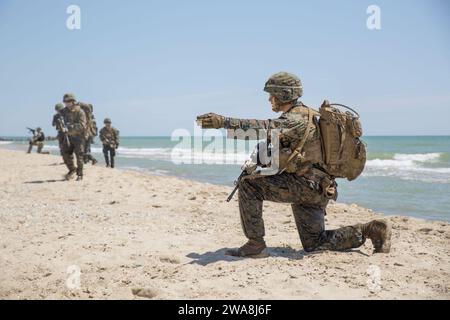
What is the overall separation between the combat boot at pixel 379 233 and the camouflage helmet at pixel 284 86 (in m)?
1.58

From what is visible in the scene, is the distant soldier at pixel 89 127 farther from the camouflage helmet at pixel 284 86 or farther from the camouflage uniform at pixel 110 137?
the camouflage helmet at pixel 284 86

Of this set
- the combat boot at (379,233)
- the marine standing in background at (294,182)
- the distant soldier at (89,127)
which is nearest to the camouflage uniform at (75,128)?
the distant soldier at (89,127)

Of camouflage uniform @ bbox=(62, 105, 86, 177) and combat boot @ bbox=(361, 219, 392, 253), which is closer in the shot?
combat boot @ bbox=(361, 219, 392, 253)

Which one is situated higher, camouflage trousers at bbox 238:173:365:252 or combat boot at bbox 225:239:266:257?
camouflage trousers at bbox 238:173:365:252

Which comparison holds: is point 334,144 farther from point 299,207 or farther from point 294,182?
point 299,207

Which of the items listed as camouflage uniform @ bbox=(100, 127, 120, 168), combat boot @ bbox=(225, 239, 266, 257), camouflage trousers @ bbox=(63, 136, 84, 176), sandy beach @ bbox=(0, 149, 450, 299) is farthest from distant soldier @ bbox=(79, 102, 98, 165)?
combat boot @ bbox=(225, 239, 266, 257)

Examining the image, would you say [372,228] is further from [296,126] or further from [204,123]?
[204,123]

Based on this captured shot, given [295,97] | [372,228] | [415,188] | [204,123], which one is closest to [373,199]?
[415,188]

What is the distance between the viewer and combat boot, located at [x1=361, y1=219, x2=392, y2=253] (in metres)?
4.68

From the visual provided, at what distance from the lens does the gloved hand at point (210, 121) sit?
165 inches

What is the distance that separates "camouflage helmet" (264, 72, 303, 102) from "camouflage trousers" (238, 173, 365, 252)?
792mm

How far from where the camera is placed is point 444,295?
3.59 meters

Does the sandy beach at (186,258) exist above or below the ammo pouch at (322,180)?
below

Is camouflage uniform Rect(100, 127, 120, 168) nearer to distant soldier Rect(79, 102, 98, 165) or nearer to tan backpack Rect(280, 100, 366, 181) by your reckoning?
distant soldier Rect(79, 102, 98, 165)
